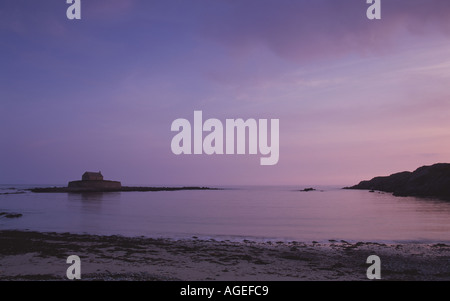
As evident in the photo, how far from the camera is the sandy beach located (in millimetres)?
14367

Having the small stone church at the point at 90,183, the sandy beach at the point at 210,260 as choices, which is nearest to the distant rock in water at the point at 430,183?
the sandy beach at the point at 210,260

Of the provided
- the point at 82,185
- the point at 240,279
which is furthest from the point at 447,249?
the point at 82,185

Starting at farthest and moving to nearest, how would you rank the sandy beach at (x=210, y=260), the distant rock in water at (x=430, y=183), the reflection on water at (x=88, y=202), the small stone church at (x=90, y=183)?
the small stone church at (x=90, y=183) → the distant rock in water at (x=430, y=183) → the reflection on water at (x=88, y=202) → the sandy beach at (x=210, y=260)

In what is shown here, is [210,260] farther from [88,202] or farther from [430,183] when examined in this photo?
[430,183]

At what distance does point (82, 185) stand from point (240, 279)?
422ft

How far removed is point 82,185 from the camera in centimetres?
12862

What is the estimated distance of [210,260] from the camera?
17.7m

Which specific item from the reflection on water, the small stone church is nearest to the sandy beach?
the reflection on water

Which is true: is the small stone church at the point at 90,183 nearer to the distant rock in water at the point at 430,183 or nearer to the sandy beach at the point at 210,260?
the distant rock in water at the point at 430,183

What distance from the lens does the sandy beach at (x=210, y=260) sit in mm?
14367
